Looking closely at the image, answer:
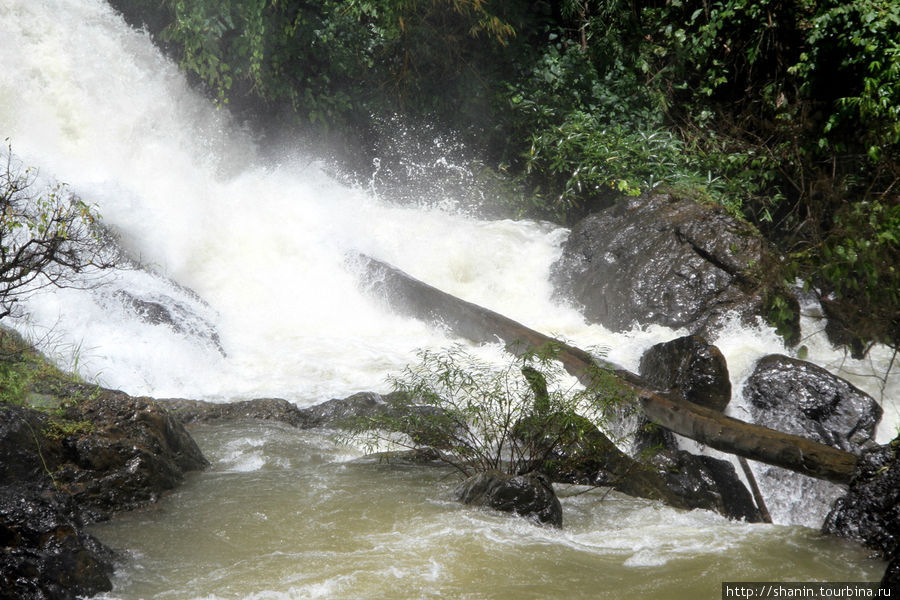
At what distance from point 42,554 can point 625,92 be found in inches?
445

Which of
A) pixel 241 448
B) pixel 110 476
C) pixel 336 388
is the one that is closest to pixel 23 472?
pixel 110 476

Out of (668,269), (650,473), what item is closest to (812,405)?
(650,473)

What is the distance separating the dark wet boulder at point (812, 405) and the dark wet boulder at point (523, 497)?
277 cm

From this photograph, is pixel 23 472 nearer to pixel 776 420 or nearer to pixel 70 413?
pixel 70 413

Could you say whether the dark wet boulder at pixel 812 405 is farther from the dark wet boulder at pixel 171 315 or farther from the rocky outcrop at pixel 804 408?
the dark wet boulder at pixel 171 315

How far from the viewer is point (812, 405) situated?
6395 mm

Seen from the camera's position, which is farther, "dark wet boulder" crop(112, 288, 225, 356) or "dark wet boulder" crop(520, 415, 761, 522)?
"dark wet boulder" crop(112, 288, 225, 356)

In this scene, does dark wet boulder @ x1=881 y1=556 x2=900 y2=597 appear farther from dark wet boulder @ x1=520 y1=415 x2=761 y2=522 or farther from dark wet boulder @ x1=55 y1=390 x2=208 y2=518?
dark wet boulder @ x1=55 y1=390 x2=208 y2=518

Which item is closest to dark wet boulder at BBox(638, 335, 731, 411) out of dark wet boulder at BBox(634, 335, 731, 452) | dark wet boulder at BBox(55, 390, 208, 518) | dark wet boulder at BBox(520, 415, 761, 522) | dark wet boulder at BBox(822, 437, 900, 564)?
dark wet boulder at BBox(634, 335, 731, 452)

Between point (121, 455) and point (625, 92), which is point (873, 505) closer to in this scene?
point (121, 455)

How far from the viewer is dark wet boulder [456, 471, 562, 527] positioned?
4.60 meters

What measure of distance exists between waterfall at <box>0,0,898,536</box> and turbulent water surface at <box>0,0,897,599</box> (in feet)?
0.12

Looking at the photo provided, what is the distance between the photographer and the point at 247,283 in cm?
1076

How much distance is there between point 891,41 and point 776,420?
5378mm
